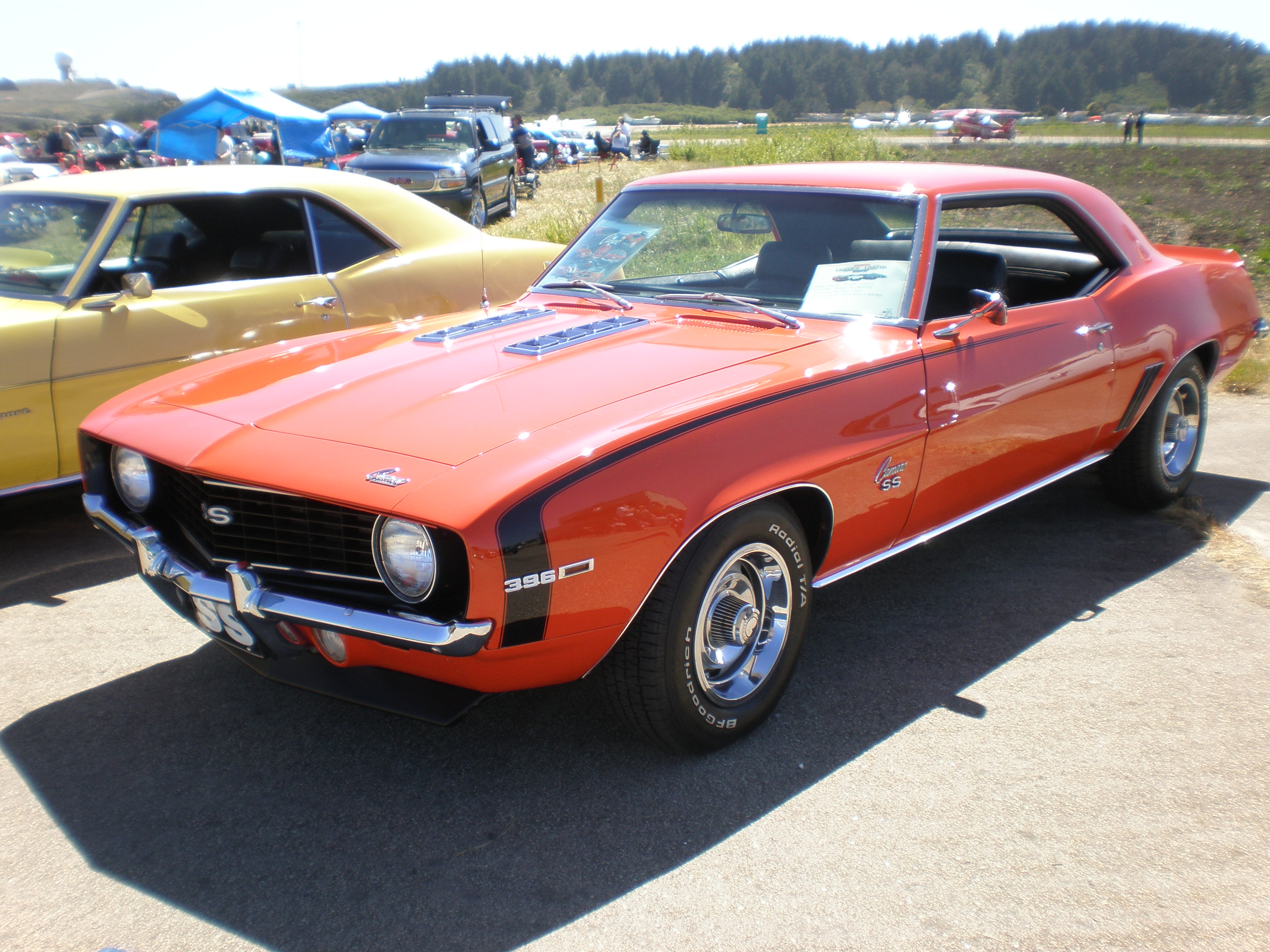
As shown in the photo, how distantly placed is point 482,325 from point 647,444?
1239 millimetres

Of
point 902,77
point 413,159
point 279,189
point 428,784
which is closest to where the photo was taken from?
point 428,784

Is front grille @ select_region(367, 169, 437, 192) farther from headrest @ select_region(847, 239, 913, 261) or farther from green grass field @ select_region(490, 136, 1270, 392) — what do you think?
headrest @ select_region(847, 239, 913, 261)

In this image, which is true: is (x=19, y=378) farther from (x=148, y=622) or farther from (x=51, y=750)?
(x=51, y=750)

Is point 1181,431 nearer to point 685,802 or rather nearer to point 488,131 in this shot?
point 685,802

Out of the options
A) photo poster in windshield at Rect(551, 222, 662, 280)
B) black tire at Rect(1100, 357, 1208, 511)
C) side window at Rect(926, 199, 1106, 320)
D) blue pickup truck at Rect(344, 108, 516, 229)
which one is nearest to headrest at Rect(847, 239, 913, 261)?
side window at Rect(926, 199, 1106, 320)

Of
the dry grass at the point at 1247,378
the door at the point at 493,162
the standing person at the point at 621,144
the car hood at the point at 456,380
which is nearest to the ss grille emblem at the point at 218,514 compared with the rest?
the car hood at the point at 456,380

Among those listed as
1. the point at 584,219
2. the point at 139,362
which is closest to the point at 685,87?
the point at 584,219

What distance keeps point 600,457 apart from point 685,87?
155 metres

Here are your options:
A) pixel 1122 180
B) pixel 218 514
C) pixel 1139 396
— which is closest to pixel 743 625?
pixel 218 514

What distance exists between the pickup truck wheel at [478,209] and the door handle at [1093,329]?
35.4 feet

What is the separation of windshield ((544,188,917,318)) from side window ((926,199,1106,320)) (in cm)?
19

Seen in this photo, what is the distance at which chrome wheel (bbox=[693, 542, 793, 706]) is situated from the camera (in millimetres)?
2543

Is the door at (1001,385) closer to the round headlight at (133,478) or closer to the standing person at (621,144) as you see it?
the round headlight at (133,478)

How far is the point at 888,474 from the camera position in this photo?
2.90 meters
